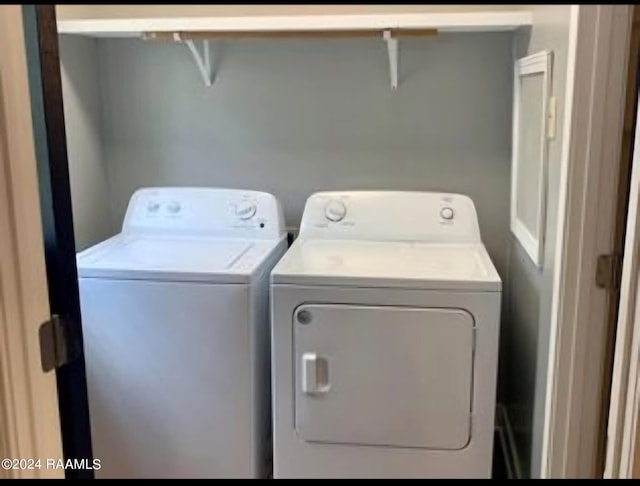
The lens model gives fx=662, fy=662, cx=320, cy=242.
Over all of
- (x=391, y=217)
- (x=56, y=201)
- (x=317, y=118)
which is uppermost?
(x=317, y=118)

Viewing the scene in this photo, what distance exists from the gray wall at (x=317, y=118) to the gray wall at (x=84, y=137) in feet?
0.21

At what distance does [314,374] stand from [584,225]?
100cm

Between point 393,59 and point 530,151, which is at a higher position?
point 393,59

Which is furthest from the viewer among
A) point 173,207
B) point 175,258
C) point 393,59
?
point 173,207

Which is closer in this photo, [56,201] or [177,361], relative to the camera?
[56,201]

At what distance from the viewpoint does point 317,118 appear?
2.80 metres

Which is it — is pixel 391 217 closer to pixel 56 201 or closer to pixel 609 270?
pixel 609 270

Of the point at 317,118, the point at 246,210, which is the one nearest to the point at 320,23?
the point at 317,118

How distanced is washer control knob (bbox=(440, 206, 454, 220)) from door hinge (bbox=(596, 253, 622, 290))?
1.04m

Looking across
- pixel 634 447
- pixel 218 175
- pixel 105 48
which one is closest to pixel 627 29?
pixel 634 447

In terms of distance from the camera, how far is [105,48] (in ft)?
9.37

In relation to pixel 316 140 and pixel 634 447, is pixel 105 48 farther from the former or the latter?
pixel 634 447

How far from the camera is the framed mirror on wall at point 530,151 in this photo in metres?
1.92

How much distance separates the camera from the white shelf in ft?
7.52
